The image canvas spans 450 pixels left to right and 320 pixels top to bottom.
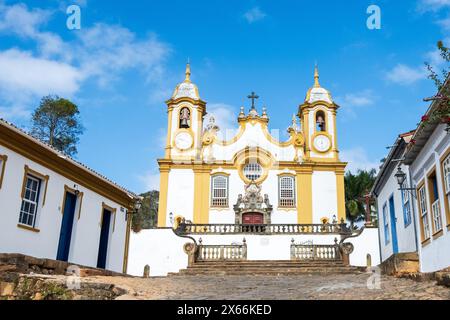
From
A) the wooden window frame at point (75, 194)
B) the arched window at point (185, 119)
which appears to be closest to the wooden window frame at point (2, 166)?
the wooden window frame at point (75, 194)

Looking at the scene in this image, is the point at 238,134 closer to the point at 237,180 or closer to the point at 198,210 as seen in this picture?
the point at 237,180

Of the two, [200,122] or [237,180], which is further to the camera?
[200,122]

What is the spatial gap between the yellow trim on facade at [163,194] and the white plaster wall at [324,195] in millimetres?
8220

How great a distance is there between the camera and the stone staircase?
16047 millimetres

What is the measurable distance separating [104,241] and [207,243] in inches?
254

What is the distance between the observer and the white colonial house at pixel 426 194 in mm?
8820

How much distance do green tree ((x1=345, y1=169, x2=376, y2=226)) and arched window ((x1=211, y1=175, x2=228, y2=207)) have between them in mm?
11836

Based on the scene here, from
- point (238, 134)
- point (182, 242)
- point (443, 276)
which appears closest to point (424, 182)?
point (443, 276)

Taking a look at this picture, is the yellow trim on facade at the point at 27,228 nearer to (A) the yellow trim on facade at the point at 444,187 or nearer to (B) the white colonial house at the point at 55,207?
(B) the white colonial house at the point at 55,207

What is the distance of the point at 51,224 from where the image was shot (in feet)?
40.4

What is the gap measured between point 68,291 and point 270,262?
1075 cm

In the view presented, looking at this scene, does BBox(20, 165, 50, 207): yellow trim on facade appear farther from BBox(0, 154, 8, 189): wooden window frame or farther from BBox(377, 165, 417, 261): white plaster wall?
BBox(377, 165, 417, 261): white plaster wall

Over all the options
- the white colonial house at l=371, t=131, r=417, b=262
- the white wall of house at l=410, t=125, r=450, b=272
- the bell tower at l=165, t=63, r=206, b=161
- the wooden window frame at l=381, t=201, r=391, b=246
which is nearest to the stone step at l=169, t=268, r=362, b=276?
the wooden window frame at l=381, t=201, r=391, b=246

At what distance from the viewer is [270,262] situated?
56.5 feet
